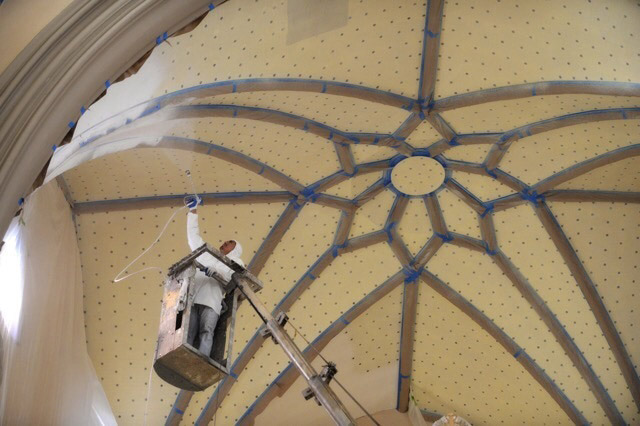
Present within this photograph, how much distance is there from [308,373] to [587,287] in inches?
223

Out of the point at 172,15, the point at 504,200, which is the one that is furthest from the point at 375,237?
the point at 172,15

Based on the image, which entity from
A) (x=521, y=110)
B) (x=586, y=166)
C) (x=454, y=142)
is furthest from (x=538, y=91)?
(x=586, y=166)

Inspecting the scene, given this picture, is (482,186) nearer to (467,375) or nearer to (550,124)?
(550,124)

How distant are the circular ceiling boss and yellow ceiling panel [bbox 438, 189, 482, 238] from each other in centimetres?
22

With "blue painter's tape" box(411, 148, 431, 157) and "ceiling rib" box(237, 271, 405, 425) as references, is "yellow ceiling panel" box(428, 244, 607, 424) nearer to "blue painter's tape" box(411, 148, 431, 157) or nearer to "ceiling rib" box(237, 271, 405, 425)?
"ceiling rib" box(237, 271, 405, 425)

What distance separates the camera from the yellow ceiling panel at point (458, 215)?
9539 mm

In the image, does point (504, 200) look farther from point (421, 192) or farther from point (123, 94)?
point (123, 94)

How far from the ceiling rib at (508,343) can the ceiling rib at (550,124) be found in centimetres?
175

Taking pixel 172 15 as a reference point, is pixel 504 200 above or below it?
above

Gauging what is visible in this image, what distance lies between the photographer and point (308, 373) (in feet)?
15.0

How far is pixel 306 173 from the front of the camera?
8.95 m

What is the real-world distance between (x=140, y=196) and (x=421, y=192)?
11.0 feet

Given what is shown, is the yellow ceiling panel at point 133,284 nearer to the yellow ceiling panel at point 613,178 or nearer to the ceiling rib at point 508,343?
the ceiling rib at point 508,343

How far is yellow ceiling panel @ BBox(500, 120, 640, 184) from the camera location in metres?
8.22
